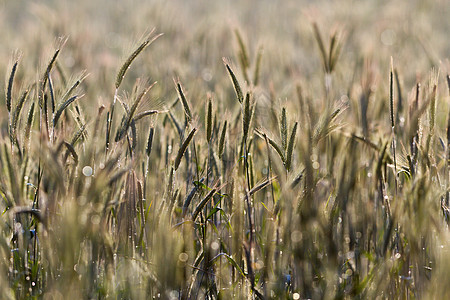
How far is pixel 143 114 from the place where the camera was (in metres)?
1.32

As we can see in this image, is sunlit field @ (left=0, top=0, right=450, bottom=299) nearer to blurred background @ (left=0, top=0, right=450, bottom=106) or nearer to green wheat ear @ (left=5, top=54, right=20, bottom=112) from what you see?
green wheat ear @ (left=5, top=54, right=20, bottom=112)

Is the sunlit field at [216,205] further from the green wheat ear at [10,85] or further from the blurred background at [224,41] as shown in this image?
the blurred background at [224,41]

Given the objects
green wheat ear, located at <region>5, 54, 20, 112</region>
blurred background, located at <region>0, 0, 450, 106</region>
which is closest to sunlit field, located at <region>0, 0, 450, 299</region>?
green wheat ear, located at <region>5, 54, 20, 112</region>

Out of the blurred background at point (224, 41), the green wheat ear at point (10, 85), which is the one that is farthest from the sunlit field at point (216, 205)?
the blurred background at point (224, 41)

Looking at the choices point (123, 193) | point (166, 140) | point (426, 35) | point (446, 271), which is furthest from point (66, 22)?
point (446, 271)

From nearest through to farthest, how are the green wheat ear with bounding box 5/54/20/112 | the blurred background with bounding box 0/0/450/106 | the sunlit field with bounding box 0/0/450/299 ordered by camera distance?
the sunlit field with bounding box 0/0/450/299 < the green wheat ear with bounding box 5/54/20/112 < the blurred background with bounding box 0/0/450/106

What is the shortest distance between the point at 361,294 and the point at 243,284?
0.25 metres

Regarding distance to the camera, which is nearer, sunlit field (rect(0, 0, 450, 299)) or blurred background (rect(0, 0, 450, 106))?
sunlit field (rect(0, 0, 450, 299))

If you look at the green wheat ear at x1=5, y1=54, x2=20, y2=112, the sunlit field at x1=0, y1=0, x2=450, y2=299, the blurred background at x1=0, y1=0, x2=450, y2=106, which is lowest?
the sunlit field at x1=0, y1=0, x2=450, y2=299

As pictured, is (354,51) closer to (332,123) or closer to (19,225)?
(332,123)

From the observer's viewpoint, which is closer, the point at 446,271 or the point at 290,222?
the point at 446,271

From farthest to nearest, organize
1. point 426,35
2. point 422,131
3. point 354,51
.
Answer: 1. point 354,51
2. point 426,35
3. point 422,131

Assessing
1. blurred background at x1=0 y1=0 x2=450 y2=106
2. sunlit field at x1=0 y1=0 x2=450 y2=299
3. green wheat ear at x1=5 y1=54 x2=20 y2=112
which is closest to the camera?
sunlit field at x1=0 y1=0 x2=450 y2=299

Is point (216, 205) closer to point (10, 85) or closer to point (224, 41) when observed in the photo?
point (10, 85)
